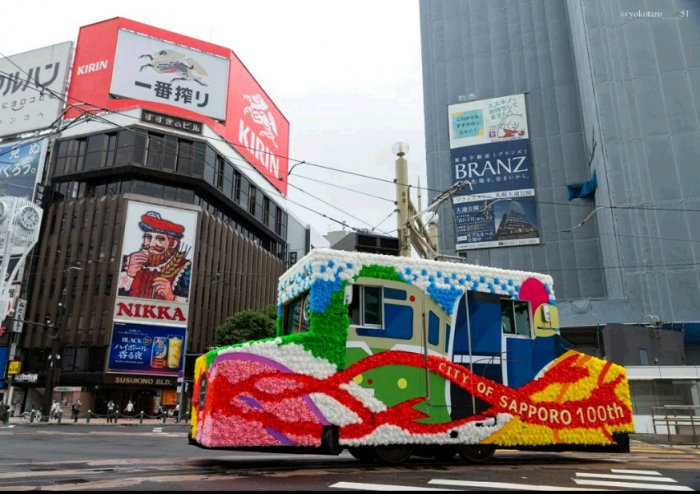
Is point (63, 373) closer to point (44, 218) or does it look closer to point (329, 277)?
point (44, 218)

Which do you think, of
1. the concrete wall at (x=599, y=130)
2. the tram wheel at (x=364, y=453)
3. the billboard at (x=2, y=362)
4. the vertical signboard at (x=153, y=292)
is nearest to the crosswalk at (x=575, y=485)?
the tram wheel at (x=364, y=453)

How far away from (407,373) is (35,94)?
190ft

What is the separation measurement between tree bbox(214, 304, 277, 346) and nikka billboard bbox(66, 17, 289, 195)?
12629mm

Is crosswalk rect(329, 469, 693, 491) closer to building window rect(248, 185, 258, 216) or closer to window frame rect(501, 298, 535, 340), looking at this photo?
window frame rect(501, 298, 535, 340)

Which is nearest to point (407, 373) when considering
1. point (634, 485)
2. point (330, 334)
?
point (330, 334)

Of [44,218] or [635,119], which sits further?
[44,218]

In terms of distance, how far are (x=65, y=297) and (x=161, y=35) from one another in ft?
86.8

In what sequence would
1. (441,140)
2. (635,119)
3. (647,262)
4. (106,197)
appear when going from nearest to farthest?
(647,262) → (635,119) → (441,140) → (106,197)

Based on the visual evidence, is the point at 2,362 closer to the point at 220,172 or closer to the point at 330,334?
the point at 220,172

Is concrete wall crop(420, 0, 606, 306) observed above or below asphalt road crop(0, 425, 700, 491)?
above

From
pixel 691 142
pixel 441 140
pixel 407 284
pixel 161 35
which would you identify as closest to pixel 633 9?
pixel 691 142

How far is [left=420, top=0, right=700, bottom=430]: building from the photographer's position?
92.8 ft

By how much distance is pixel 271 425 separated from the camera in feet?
26.7

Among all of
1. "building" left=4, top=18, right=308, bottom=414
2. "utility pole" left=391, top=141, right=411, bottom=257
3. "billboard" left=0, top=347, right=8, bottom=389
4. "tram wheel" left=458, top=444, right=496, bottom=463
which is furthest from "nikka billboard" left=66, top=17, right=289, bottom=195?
"tram wheel" left=458, top=444, right=496, bottom=463
